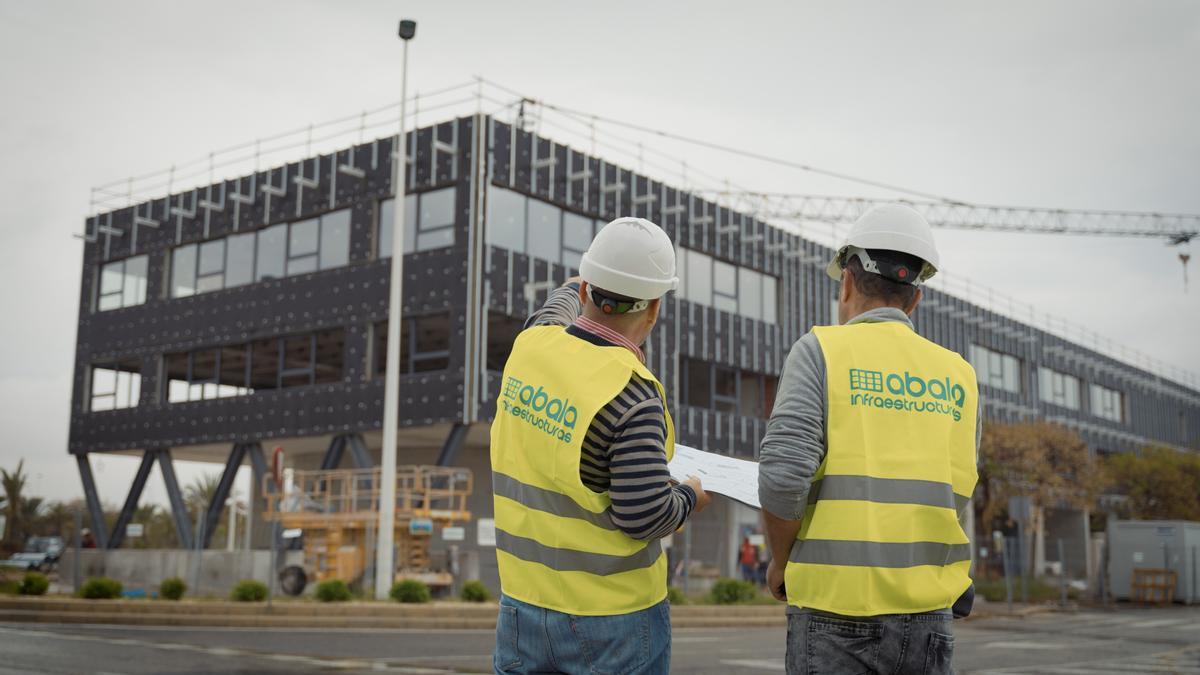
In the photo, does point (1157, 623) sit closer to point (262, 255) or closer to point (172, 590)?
point (172, 590)

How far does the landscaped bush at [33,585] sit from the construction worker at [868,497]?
23.6m

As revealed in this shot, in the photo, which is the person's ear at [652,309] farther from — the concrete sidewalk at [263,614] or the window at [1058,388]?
the window at [1058,388]

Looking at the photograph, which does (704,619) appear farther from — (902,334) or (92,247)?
(92,247)

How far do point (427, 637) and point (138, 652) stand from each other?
15.1 ft

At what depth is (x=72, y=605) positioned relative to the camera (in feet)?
70.7

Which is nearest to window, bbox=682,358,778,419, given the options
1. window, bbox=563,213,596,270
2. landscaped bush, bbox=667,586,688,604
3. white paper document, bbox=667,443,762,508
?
window, bbox=563,213,596,270

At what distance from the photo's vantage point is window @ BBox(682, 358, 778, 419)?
35.6 m

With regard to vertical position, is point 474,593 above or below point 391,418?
below

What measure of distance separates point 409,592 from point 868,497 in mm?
18913

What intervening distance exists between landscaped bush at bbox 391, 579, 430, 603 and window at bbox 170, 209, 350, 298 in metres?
12.3

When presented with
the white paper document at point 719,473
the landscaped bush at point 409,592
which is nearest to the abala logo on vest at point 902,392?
the white paper document at point 719,473

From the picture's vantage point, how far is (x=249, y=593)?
21.3 metres

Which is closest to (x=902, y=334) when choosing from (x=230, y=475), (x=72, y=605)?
(x=72, y=605)

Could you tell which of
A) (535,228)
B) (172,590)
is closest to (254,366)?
(535,228)
